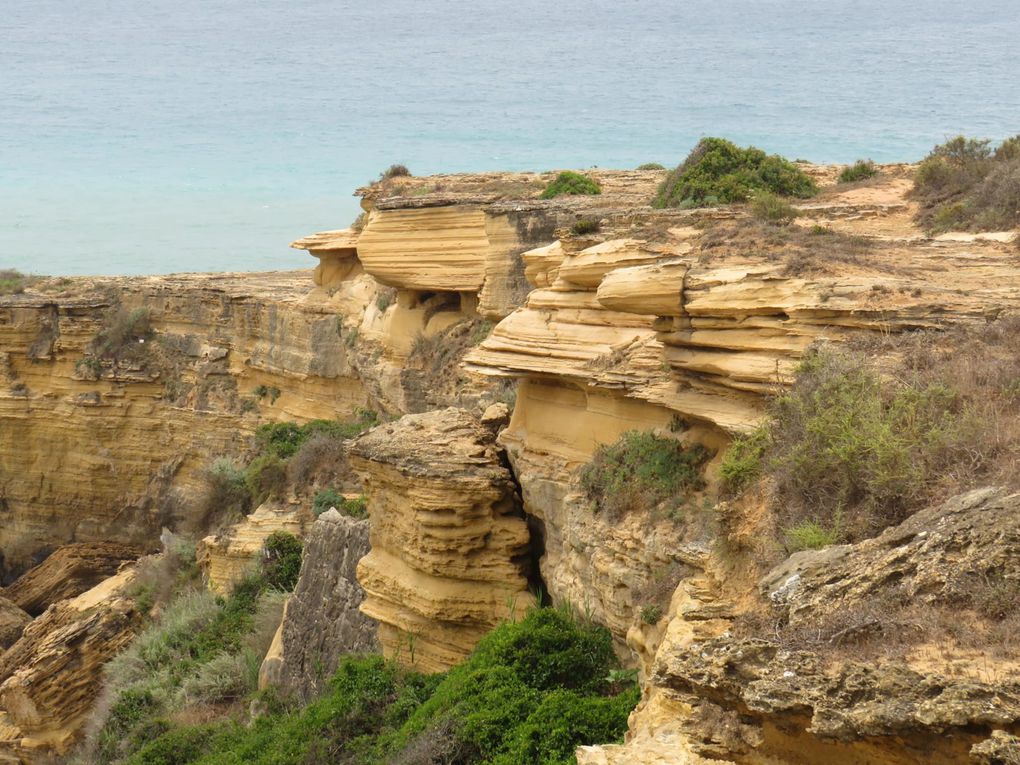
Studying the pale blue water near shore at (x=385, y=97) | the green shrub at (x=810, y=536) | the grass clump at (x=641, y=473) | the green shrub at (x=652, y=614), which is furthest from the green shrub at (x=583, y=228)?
the pale blue water near shore at (x=385, y=97)

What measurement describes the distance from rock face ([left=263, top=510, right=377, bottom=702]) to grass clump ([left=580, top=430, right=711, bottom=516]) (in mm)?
5123

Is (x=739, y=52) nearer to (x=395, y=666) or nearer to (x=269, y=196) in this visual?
(x=269, y=196)

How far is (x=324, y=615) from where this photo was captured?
18125mm

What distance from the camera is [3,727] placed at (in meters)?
24.1

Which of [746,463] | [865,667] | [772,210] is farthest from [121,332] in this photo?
[865,667]

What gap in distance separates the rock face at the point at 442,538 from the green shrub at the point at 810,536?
659cm

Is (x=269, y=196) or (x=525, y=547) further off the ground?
(x=269, y=196)

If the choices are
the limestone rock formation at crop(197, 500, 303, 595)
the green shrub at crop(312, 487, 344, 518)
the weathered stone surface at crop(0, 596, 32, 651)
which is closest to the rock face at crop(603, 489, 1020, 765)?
the green shrub at crop(312, 487, 344, 518)

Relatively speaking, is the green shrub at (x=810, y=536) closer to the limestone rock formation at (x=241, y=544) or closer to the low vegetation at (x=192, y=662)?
the low vegetation at (x=192, y=662)

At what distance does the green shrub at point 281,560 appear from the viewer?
23.3 m


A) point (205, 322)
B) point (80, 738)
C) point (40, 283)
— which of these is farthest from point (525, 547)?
point (40, 283)

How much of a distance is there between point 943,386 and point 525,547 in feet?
23.3

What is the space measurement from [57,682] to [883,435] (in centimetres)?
1955

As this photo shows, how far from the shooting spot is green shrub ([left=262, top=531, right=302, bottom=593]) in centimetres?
2333
